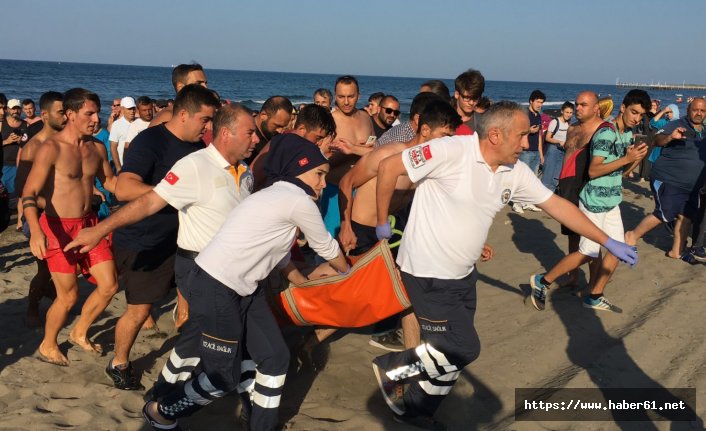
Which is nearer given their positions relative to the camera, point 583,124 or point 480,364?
point 480,364

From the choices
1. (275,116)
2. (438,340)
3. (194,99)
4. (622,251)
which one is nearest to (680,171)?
(622,251)

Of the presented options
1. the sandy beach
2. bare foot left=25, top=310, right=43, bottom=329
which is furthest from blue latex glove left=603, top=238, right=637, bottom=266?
bare foot left=25, top=310, right=43, bottom=329

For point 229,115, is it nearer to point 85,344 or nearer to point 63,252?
point 63,252

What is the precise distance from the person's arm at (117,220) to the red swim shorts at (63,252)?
4.15 ft

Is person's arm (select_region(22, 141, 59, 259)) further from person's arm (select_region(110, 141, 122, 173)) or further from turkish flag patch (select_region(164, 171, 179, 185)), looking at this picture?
person's arm (select_region(110, 141, 122, 173))

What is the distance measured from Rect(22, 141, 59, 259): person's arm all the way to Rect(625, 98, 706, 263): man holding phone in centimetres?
676

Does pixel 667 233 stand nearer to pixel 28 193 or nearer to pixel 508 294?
pixel 508 294

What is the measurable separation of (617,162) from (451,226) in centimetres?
302

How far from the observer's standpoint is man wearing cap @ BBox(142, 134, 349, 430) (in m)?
3.57

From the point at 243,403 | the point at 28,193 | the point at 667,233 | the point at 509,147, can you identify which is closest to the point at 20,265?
the point at 28,193

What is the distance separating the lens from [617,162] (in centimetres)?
610

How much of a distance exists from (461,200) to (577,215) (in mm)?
848

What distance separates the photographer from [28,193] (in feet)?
15.5

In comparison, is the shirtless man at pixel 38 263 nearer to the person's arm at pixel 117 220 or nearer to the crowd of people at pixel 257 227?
the crowd of people at pixel 257 227
